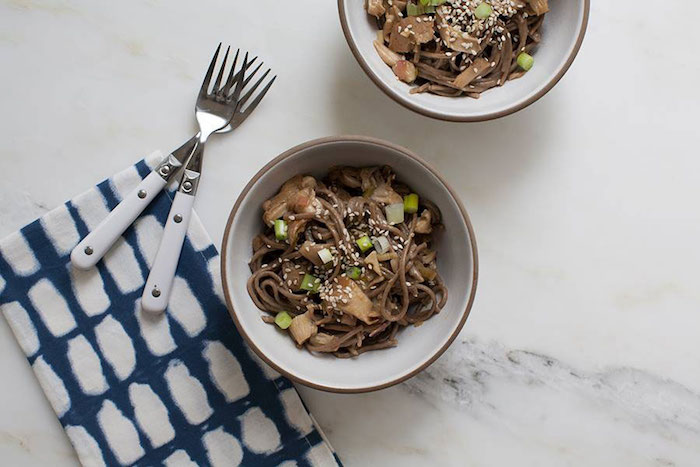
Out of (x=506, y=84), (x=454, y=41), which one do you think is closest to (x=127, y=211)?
(x=454, y=41)

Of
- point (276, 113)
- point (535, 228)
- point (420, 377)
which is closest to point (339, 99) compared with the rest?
point (276, 113)

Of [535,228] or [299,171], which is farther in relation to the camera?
[535,228]

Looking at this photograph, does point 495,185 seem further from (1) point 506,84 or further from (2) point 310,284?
(2) point 310,284

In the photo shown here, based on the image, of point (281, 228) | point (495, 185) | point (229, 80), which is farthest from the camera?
point (495, 185)

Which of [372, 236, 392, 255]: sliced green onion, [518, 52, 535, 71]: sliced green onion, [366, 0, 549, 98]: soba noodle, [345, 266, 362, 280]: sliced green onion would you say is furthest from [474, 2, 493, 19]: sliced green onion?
[345, 266, 362, 280]: sliced green onion

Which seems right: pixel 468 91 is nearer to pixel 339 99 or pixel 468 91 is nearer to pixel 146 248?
pixel 339 99

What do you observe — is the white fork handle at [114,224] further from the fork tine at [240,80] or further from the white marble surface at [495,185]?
the fork tine at [240,80]

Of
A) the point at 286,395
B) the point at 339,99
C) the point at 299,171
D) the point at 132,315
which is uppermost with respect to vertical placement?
the point at 339,99
